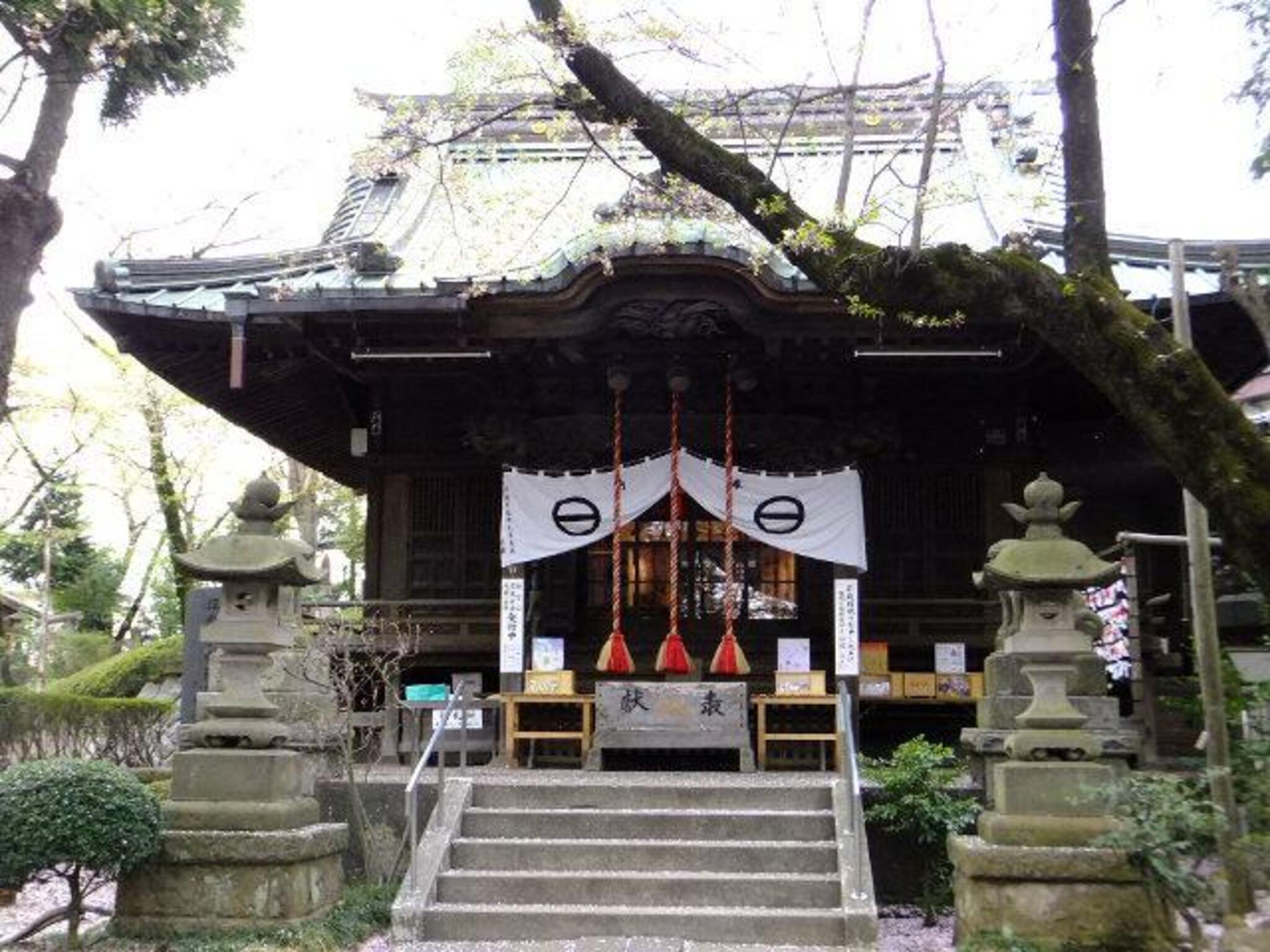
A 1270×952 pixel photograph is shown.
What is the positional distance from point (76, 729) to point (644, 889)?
10624 mm

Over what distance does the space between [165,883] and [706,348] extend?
6.84m

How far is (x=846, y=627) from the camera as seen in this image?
37.8 feet

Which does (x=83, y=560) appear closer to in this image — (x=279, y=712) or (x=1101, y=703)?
(x=279, y=712)

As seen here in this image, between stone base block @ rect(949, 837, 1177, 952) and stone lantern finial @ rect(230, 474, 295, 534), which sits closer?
stone base block @ rect(949, 837, 1177, 952)

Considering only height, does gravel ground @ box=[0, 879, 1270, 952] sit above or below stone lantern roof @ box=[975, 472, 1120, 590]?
below

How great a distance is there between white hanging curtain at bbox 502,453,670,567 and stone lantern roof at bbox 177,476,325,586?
3.84 metres

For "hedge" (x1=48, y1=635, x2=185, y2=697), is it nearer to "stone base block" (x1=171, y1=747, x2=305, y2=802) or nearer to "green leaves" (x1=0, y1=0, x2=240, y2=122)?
"green leaves" (x1=0, y1=0, x2=240, y2=122)

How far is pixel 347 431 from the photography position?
16281 millimetres

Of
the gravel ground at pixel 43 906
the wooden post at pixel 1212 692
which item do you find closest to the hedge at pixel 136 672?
the gravel ground at pixel 43 906

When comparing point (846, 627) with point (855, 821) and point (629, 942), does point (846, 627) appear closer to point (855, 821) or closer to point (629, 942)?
point (855, 821)

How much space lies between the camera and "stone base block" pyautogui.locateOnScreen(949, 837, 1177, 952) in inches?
271

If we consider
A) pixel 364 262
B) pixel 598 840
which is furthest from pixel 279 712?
pixel 364 262

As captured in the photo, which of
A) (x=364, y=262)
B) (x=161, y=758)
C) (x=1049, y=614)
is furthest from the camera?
(x=161, y=758)

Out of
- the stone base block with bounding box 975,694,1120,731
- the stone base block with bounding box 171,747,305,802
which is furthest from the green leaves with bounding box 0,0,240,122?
Result: the stone base block with bounding box 975,694,1120,731
